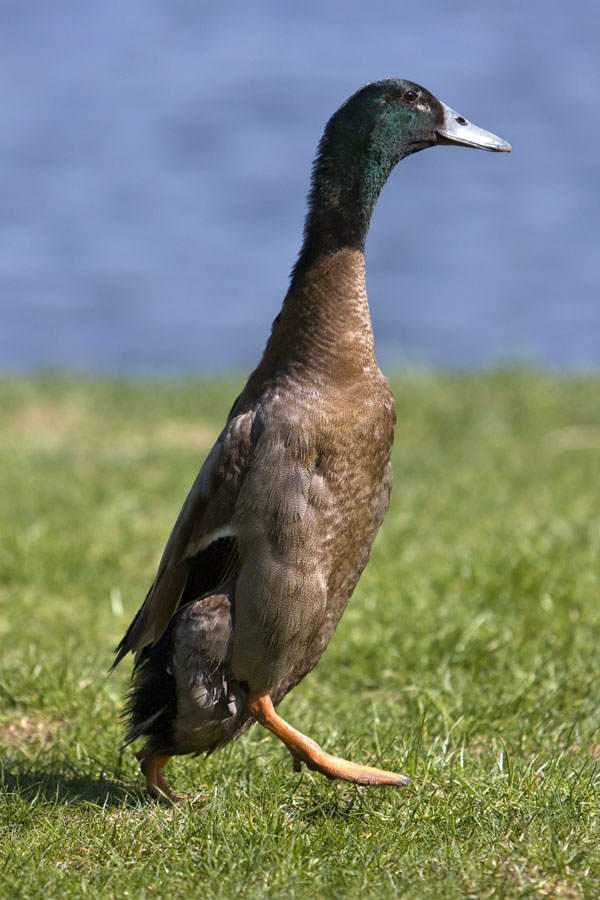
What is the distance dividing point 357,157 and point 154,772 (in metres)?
1.71

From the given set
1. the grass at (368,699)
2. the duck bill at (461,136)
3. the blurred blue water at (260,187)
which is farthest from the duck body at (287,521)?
the blurred blue water at (260,187)

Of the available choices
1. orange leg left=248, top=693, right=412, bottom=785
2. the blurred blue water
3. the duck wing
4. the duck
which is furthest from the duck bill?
the blurred blue water

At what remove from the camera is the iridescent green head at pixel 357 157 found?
3.21 metres

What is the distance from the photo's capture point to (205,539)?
10.5ft

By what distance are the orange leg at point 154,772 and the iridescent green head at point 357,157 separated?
134 cm

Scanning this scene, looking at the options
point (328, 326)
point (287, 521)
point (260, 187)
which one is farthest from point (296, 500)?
point (260, 187)

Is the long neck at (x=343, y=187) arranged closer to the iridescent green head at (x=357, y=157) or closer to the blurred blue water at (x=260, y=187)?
the iridescent green head at (x=357, y=157)

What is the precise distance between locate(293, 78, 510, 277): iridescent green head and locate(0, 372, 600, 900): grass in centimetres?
140

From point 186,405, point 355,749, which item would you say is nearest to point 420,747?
point 355,749

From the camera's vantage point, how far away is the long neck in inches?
126

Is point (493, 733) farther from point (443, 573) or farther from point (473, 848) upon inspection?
point (443, 573)

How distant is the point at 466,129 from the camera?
333cm

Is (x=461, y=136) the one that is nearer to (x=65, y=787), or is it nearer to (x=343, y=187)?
(x=343, y=187)

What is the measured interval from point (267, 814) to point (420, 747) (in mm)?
680
